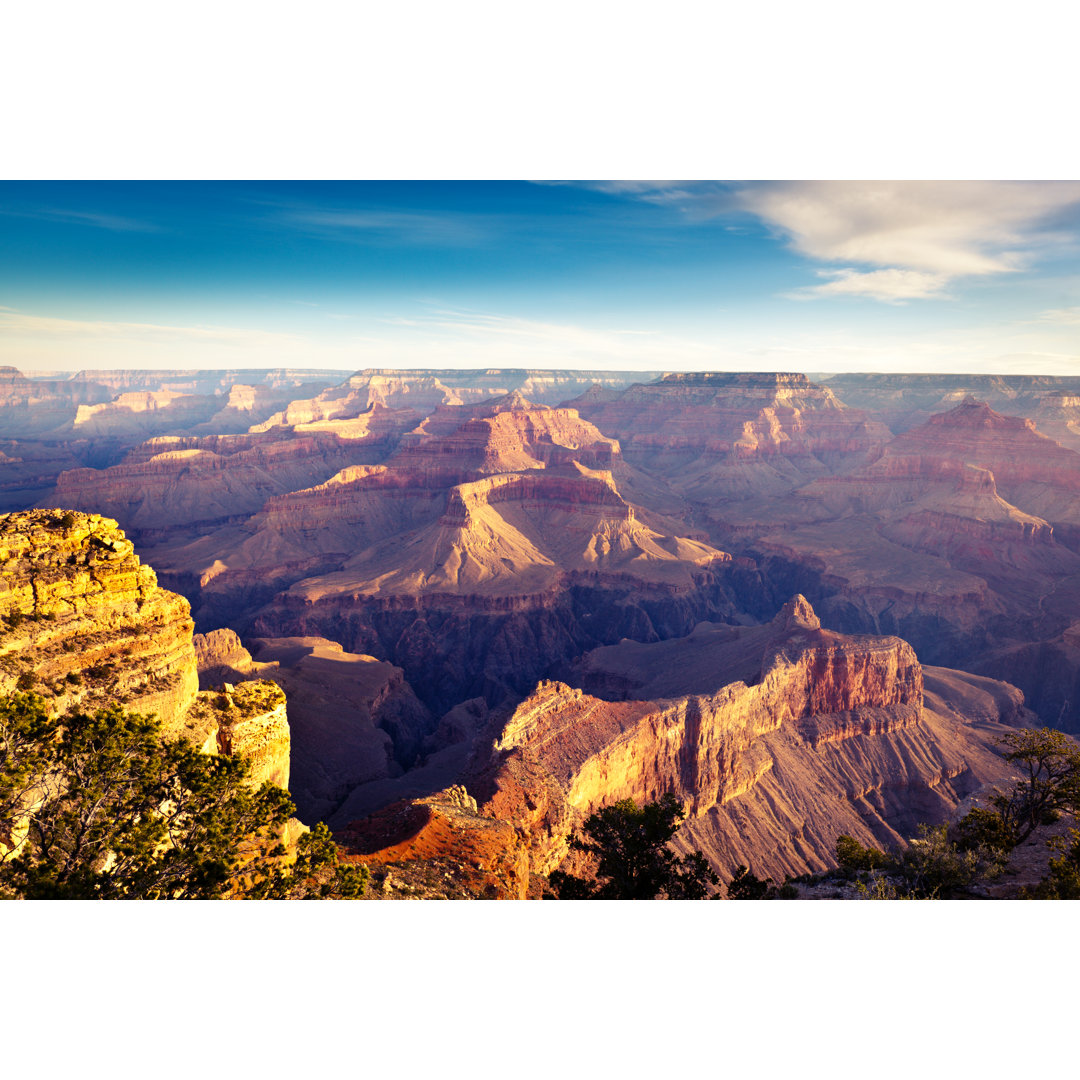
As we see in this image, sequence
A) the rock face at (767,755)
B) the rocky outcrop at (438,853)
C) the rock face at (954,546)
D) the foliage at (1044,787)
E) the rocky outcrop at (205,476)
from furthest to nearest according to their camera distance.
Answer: the rocky outcrop at (205,476), the rock face at (954,546), the rock face at (767,755), the foliage at (1044,787), the rocky outcrop at (438,853)

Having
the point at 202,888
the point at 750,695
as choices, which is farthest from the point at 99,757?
the point at 750,695

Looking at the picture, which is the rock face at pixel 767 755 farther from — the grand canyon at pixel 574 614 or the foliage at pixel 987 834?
the foliage at pixel 987 834

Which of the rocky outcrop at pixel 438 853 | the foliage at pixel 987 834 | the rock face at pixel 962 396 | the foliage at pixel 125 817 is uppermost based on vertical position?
the rock face at pixel 962 396

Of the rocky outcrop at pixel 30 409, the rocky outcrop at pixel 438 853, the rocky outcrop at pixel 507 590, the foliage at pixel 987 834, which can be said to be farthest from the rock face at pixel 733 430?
the rocky outcrop at pixel 30 409

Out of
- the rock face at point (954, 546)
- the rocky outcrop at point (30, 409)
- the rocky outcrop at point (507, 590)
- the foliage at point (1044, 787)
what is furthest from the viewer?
the rocky outcrop at point (30, 409)

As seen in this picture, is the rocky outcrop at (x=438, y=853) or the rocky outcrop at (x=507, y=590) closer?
the rocky outcrop at (x=438, y=853)

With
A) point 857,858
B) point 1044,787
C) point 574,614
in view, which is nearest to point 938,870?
point 857,858
